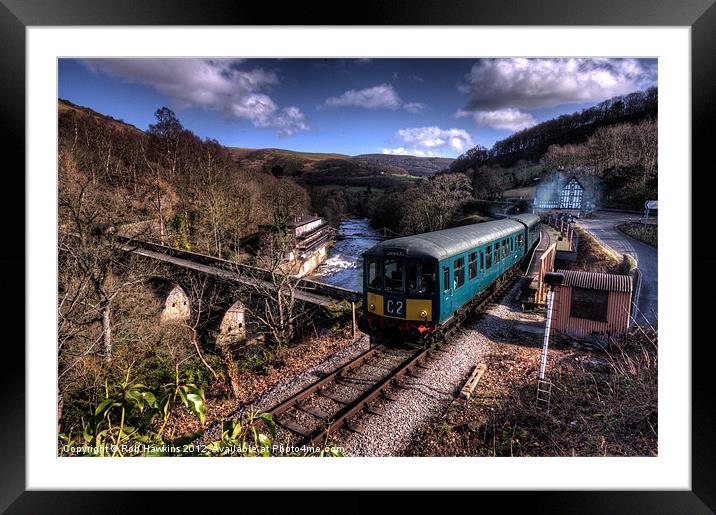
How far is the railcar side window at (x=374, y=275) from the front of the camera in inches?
242

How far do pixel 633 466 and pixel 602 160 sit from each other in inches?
216

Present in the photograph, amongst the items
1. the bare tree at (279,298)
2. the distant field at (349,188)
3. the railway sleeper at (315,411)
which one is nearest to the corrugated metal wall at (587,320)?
the railway sleeper at (315,411)

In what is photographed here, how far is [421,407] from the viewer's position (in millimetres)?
4516

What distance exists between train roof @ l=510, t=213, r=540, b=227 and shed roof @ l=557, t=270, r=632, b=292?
6.14 m

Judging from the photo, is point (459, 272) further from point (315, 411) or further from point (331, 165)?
point (331, 165)

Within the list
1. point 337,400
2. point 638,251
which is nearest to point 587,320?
point 638,251

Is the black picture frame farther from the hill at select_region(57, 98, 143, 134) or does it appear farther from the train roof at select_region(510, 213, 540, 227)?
the train roof at select_region(510, 213, 540, 227)

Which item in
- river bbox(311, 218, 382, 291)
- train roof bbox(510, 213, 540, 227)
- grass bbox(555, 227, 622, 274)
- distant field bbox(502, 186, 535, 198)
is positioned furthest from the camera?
river bbox(311, 218, 382, 291)

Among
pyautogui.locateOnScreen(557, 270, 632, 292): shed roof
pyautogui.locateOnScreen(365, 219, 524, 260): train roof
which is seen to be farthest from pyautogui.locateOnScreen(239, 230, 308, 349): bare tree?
pyautogui.locateOnScreen(557, 270, 632, 292): shed roof

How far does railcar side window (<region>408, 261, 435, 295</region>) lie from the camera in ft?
18.7
